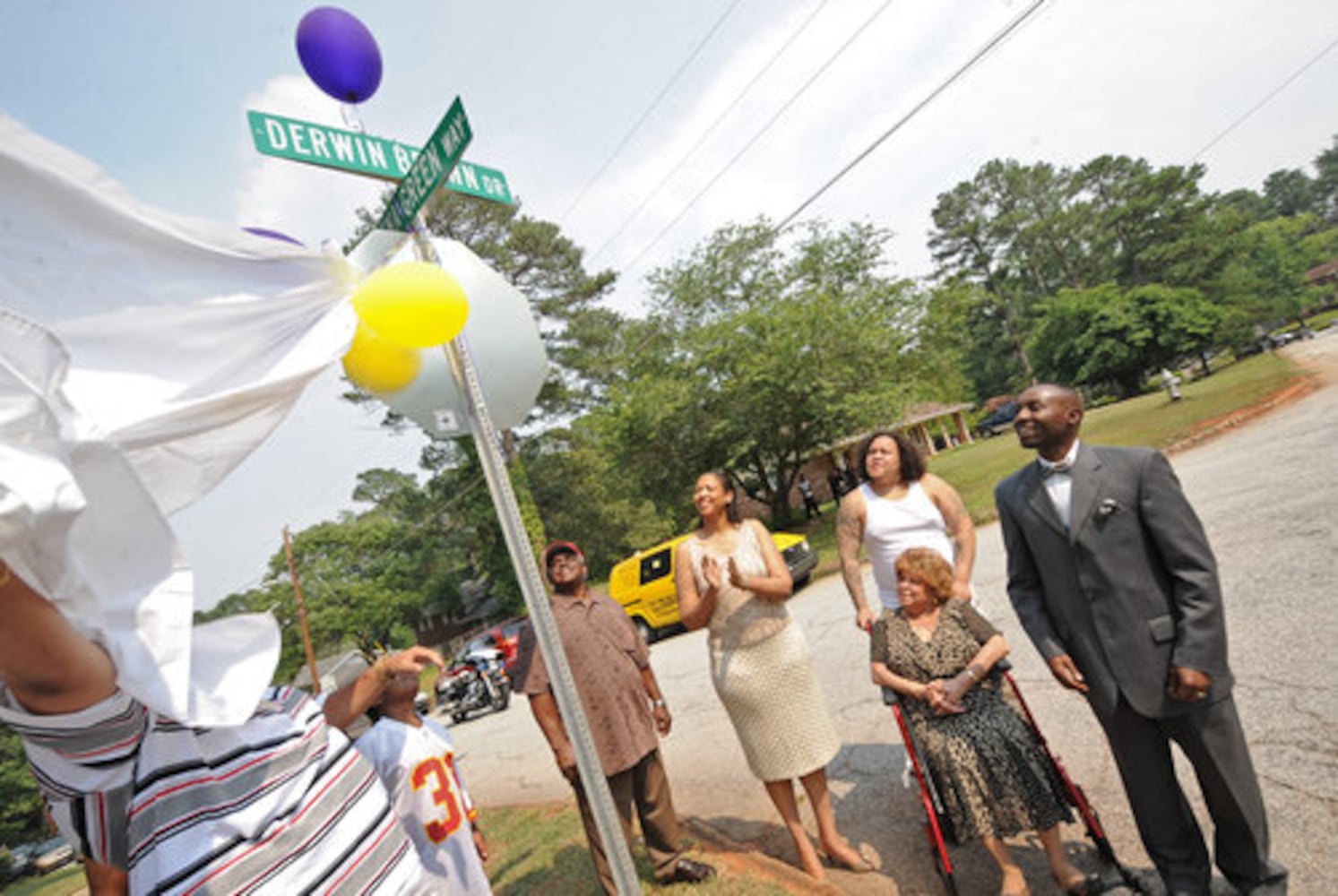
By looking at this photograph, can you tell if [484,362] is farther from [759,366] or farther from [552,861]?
[759,366]

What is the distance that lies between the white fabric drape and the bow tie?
8.13 ft

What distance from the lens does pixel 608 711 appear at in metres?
3.33

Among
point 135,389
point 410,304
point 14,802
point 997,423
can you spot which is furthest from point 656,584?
point 997,423

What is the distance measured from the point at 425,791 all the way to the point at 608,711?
3.16 feet

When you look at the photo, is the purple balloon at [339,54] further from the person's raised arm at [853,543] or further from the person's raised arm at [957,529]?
the person's raised arm at [957,529]

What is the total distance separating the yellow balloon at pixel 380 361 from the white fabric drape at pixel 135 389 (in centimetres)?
24

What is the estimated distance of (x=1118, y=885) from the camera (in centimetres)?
250

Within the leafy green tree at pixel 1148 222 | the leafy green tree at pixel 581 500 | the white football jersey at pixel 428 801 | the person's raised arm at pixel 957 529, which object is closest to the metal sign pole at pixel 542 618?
the white football jersey at pixel 428 801

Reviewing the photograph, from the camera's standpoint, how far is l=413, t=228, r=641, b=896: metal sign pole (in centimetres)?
192

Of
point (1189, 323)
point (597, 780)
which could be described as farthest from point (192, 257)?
point (1189, 323)

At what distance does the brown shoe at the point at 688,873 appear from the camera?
336 cm

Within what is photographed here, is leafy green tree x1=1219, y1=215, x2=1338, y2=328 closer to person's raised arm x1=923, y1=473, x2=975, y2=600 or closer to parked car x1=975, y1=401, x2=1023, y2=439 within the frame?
parked car x1=975, y1=401, x2=1023, y2=439

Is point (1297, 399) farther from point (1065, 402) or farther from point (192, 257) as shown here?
point (192, 257)

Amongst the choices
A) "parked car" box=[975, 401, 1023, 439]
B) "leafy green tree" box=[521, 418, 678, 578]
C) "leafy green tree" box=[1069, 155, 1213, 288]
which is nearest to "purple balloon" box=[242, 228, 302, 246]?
"leafy green tree" box=[521, 418, 678, 578]
